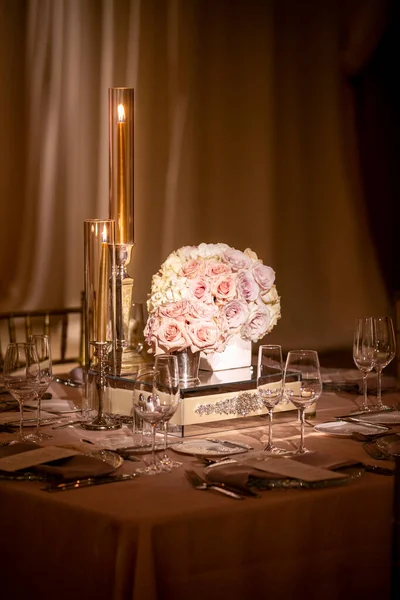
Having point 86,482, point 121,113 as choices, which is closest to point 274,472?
point 86,482

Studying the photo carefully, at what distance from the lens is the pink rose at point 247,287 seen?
2.25m

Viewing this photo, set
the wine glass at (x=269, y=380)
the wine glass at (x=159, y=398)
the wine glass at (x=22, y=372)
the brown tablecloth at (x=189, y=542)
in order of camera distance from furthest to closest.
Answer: the wine glass at (x=22, y=372) < the wine glass at (x=269, y=380) < the wine glass at (x=159, y=398) < the brown tablecloth at (x=189, y=542)

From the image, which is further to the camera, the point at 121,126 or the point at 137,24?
the point at 137,24

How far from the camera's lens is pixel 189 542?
155cm

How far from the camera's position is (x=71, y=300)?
5.46 metres

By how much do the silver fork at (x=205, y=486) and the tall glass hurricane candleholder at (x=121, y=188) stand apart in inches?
27.2

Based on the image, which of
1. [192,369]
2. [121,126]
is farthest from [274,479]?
[121,126]

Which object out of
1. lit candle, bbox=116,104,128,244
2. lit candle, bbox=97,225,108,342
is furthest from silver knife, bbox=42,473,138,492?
lit candle, bbox=116,104,128,244

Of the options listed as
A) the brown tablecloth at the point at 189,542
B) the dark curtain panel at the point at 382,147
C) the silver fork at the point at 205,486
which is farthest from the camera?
the dark curtain panel at the point at 382,147

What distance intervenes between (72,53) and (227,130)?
45.5 inches

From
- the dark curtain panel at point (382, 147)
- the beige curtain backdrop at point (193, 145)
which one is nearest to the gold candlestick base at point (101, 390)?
the beige curtain backdrop at point (193, 145)

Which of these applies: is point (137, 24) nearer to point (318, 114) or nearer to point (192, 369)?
point (318, 114)

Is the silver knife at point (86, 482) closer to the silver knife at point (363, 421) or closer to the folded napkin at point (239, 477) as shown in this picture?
the folded napkin at point (239, 477)

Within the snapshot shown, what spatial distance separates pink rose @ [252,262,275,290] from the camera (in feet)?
7.48
